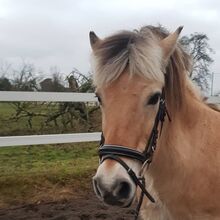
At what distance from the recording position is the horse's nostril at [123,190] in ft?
7.64

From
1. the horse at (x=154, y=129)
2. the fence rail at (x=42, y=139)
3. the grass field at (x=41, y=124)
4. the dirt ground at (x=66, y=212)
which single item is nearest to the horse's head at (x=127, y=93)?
the horse at (x=154, y=129)

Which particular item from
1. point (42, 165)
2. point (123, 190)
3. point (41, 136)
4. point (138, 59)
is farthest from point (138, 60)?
point (42, 165)

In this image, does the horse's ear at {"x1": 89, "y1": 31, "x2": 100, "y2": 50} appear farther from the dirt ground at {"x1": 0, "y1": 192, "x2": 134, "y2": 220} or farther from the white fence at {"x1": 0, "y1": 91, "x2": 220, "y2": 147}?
the white fence at {"x1": 0, "y1": 91, "x2": 220, "y2": 147}

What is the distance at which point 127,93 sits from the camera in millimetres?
2561

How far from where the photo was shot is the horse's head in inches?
93.0

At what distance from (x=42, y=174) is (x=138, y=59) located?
4.24m

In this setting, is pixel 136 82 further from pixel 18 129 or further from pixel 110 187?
pixel 18 129

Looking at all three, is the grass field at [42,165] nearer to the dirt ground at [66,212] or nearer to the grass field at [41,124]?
the grass field at [41,124]

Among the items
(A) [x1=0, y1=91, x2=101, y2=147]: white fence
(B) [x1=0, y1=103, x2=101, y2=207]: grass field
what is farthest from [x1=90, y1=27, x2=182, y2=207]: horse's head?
(A) [x1=0, y1=91, x2=101, y2=147]: white fence

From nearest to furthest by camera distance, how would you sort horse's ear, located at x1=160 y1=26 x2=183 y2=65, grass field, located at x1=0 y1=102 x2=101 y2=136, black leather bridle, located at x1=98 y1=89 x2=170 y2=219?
black leather bridle, located at x1=98 y1=89 x2=170 y2=219 → horse's ear, located at x1=160 y1=26 x2=183 y2=65 → grass field, located at x1=0 y1=102 x2=101 y2=136

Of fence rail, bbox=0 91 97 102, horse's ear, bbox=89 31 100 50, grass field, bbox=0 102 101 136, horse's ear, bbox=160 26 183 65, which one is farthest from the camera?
grass field, bbox=0 102 101 136

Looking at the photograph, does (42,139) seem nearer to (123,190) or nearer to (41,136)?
(41,136)

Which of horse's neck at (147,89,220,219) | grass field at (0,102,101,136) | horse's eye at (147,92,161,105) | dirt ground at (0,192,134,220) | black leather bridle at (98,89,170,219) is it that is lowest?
grass field at (0,102,101,136)

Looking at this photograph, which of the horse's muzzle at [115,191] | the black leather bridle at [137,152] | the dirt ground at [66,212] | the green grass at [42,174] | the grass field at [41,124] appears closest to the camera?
the horse's muzzle at [115,191]
